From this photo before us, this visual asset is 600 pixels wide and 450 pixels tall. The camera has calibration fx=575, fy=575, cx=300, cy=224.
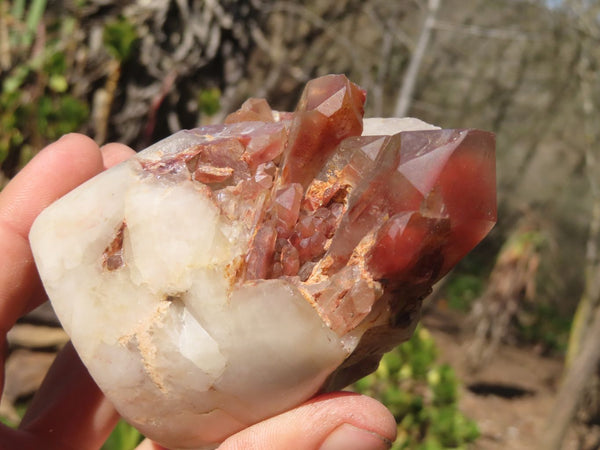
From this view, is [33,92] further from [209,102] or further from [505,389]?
[505,389]

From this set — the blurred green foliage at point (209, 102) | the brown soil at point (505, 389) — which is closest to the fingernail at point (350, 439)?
the blurred green foliage at point (209, 102)

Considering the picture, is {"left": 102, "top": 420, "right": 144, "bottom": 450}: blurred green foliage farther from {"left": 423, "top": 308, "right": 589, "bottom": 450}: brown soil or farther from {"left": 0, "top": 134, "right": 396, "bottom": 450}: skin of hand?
{"left": 423, "top": 308, "right": 589, "bottom": 450}: brown soil

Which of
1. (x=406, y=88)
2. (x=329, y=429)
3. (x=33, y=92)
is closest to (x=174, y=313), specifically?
(x=329, y=429)

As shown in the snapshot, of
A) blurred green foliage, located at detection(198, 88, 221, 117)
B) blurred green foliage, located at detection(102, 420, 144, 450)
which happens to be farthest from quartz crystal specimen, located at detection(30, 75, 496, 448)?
blurred green foliage, located at detection(198, 88, 221, 117)

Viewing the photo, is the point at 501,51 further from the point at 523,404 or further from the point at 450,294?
the point at 523,404

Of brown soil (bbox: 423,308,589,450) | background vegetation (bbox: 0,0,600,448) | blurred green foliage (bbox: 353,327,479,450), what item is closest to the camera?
blurred green foliage (bbox: 353,327,479,450)
